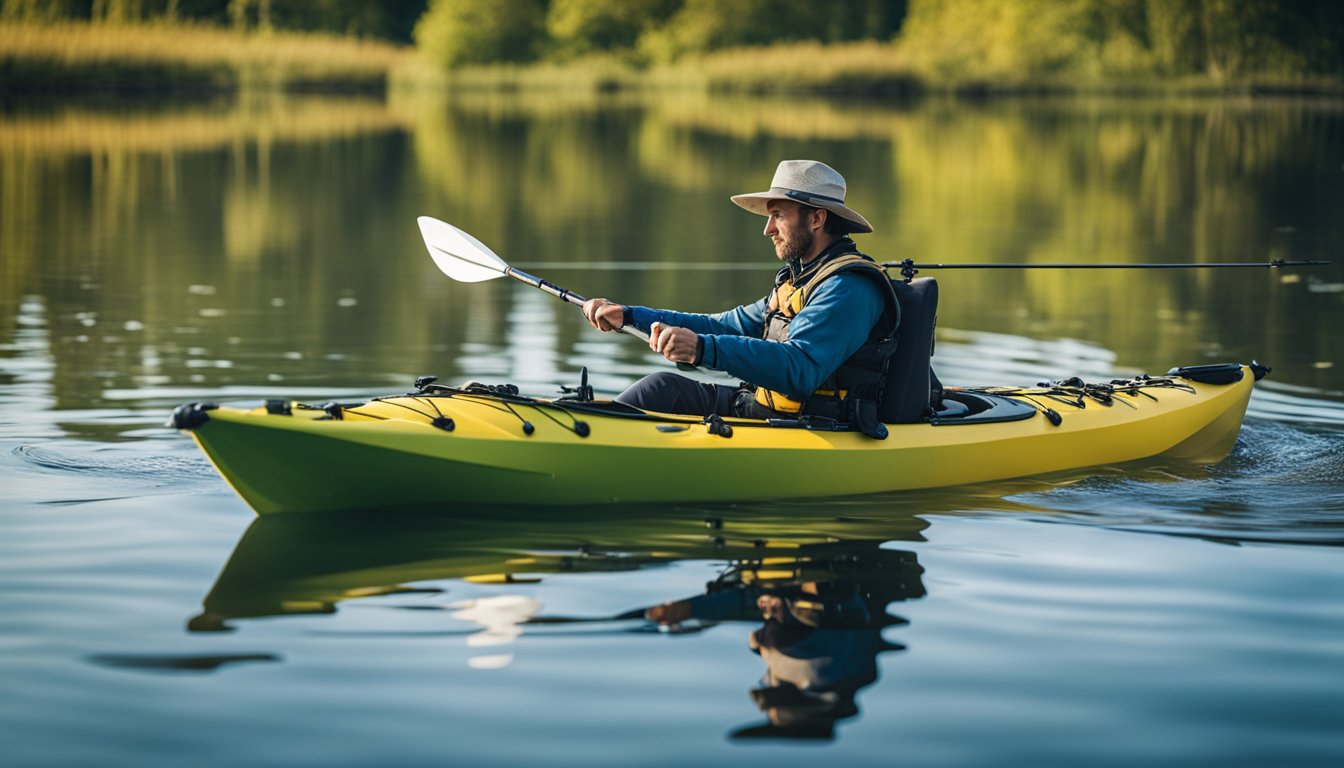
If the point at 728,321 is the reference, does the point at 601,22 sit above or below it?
above

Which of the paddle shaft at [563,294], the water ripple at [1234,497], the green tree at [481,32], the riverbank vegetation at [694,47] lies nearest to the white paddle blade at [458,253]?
the paddle shaft at [563,294]

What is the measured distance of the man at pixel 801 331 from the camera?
5.38 m

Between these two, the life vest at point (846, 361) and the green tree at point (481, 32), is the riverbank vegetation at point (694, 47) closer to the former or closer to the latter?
the green tree at point (481, 32)

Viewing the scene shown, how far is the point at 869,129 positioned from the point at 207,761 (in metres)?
27.5

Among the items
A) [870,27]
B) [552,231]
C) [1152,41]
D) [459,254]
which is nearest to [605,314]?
[459,254]

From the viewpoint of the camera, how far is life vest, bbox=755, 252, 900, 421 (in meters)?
5.54

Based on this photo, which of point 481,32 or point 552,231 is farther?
point 481,32

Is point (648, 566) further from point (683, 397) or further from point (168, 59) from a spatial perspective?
point (168, 59)

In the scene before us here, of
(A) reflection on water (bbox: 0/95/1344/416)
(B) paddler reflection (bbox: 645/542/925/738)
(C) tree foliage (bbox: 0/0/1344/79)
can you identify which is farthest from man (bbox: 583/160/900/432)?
(C) tree foliage (bbox: 0/0/1344/79)

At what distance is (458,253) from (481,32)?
5298cm

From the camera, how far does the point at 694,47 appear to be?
57.8 meters

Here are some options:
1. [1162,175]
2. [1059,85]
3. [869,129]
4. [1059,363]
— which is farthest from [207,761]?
[1059,85]

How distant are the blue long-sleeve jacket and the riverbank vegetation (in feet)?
105

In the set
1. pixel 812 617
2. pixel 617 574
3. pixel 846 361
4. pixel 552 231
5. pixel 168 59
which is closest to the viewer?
pixel 812 617
